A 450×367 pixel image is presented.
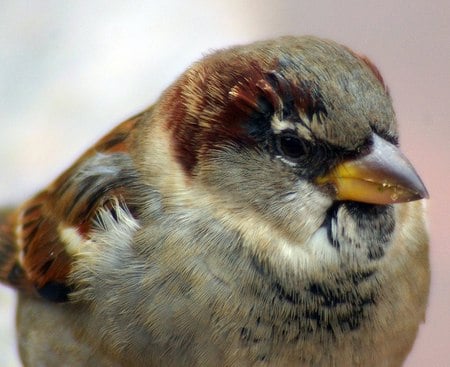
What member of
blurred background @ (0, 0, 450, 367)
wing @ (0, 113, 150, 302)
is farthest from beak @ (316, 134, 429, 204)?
blurred background @ (0, 0, 450, 367)

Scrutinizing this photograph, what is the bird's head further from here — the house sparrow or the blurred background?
the blurred background

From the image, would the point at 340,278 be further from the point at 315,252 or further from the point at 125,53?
the point at 125,53

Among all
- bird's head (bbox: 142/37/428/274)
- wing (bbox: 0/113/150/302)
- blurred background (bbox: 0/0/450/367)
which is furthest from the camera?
blurred background (bbox: 0/0/450/367)

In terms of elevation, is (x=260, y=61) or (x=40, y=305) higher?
(x=260, y=61)

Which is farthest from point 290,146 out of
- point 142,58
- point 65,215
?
point 142,58

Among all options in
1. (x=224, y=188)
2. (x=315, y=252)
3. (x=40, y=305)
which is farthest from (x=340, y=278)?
(x=40, y=305)

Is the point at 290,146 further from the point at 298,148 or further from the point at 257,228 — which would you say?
the point at 257,228
